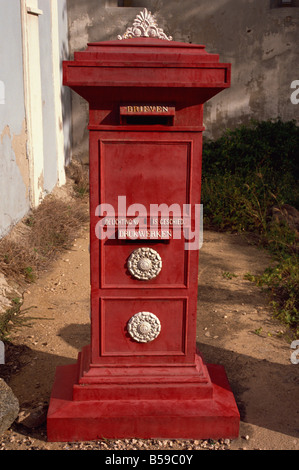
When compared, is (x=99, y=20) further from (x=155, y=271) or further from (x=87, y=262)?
(x=155, y=271)

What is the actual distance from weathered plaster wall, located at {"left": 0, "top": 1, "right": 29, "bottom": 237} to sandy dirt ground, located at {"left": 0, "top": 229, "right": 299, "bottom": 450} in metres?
1.00

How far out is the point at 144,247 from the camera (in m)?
3.22

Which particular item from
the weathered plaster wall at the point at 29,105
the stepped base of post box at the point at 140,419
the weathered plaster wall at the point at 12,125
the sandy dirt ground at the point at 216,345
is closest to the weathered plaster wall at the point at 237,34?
the weathered plaster wall at the point at 29,105

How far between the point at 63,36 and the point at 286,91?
4.73 m

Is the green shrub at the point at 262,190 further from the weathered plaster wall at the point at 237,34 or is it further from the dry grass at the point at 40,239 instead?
the dry grass at the point at 40,239

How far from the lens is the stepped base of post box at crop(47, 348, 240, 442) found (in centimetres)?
321

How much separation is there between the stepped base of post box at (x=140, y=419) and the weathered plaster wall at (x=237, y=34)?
26.9 feet

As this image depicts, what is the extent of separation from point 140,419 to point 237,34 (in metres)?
8.89

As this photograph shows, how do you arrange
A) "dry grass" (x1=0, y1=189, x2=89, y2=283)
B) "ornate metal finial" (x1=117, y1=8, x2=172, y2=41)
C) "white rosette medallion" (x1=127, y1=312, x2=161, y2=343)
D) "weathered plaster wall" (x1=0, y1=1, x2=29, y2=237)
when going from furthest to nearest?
"weathered plaster wall" (x1=0, y1=1, x2=29, y2=237) < "dry grass" (x1=0, y1=189, x2=89, y2=283) < "white rosette medallion" (x1=127, y1=312, x2=161, y2=343) < "ornate metal finial" (x1=117, y1=8, x2=172, y2=41)

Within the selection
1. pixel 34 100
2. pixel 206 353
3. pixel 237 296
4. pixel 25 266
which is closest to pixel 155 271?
pixel 206 353

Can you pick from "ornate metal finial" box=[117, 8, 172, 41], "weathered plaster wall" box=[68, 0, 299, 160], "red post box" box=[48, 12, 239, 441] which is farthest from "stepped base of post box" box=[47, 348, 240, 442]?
"weathered plaster wall" box=[68, 0, 299, 160]

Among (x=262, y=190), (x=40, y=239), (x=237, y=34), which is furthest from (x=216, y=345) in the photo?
(x=237, y=34)

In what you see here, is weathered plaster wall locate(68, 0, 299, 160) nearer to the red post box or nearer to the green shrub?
the green shrub

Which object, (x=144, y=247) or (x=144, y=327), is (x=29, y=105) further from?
(x=144, y=327)
